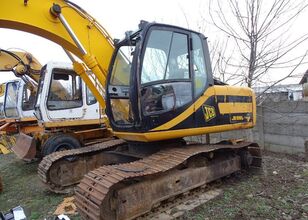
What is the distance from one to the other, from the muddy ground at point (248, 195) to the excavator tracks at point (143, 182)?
1.31 ft

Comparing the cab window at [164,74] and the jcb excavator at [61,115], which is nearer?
the cab window at [164,74]

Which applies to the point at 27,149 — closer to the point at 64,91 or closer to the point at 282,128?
the point at 64,91

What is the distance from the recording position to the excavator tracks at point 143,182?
3307mm

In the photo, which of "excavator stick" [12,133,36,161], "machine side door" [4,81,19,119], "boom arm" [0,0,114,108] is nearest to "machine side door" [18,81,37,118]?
"machine side door" [4,81,19,119]

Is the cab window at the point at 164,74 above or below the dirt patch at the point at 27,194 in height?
above

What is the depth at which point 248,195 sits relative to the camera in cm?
448

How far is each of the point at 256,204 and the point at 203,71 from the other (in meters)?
2.04

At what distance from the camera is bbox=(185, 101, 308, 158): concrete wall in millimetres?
6762

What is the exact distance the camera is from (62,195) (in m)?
5.01

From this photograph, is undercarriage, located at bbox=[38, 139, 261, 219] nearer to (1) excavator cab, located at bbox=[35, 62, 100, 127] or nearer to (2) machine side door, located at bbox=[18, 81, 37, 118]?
(1) excavator cab, located at bbox=[35, 62, 100, 127]

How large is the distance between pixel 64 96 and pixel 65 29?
2.87 m

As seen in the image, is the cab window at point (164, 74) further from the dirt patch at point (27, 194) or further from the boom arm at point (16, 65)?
the boom arm at point (16, 65)

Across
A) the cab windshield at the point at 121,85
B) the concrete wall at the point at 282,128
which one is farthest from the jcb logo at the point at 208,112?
the concrete wall at the point at 282,128

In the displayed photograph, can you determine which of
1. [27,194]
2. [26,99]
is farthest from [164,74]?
[26,99]
